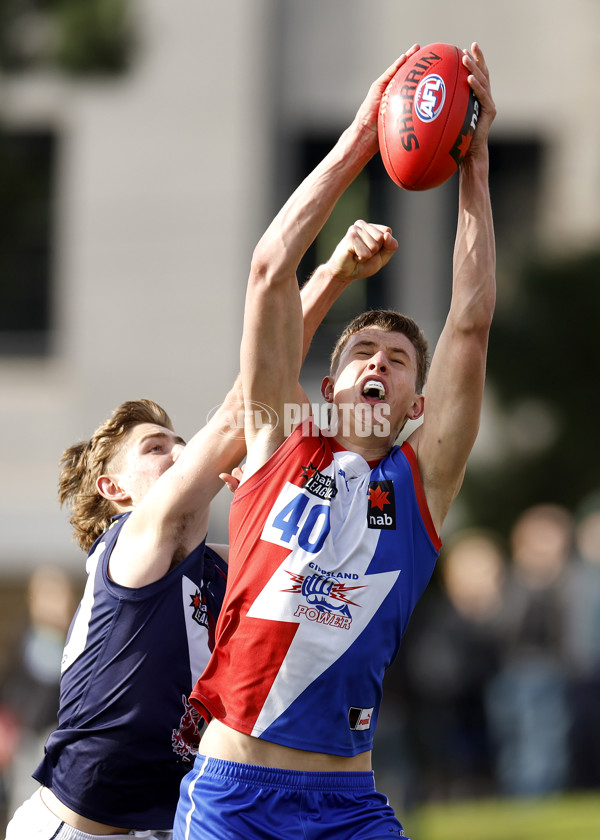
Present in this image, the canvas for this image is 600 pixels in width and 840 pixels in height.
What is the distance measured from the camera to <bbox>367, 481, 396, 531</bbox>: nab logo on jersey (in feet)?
12.5

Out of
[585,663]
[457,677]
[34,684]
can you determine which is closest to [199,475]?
[34,684]

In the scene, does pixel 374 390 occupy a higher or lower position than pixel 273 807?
higher

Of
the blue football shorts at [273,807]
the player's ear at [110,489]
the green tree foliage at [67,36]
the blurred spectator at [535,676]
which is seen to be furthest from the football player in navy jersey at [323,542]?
the blurred spectator at [535,676]

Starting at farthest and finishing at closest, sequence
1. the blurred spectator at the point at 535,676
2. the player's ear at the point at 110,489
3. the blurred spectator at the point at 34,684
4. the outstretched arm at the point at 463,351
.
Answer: the blurred spectator at the point at 535,676
the blurred spectator at the point at 34,684
the player's ear at the point at 110,489
the outstretched arm at the point at 463,351

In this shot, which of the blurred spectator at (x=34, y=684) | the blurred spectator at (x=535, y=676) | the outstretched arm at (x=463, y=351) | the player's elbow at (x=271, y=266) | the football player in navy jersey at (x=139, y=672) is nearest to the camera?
the player's elbow at (x=271, y=266)

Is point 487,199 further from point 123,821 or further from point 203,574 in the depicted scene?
point 123,821

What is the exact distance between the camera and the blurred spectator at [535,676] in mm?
10125

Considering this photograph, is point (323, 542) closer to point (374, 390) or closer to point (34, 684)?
point (374, 390)

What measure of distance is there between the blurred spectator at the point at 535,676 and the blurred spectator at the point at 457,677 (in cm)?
19

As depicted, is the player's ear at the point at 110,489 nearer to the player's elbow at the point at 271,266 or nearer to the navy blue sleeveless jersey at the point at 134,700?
the navy blue sleeveless jersey at the point at 134,700

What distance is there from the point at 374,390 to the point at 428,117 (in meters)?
0.88

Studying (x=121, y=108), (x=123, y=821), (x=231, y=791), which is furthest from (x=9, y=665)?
(x=121, y=108)

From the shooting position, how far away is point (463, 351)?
384cm

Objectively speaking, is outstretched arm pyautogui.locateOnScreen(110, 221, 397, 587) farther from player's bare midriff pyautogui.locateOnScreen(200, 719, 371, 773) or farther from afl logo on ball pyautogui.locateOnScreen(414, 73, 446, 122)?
player's bare midriff pyautogui.locateOnScreen(200, 719, 371, 773)
